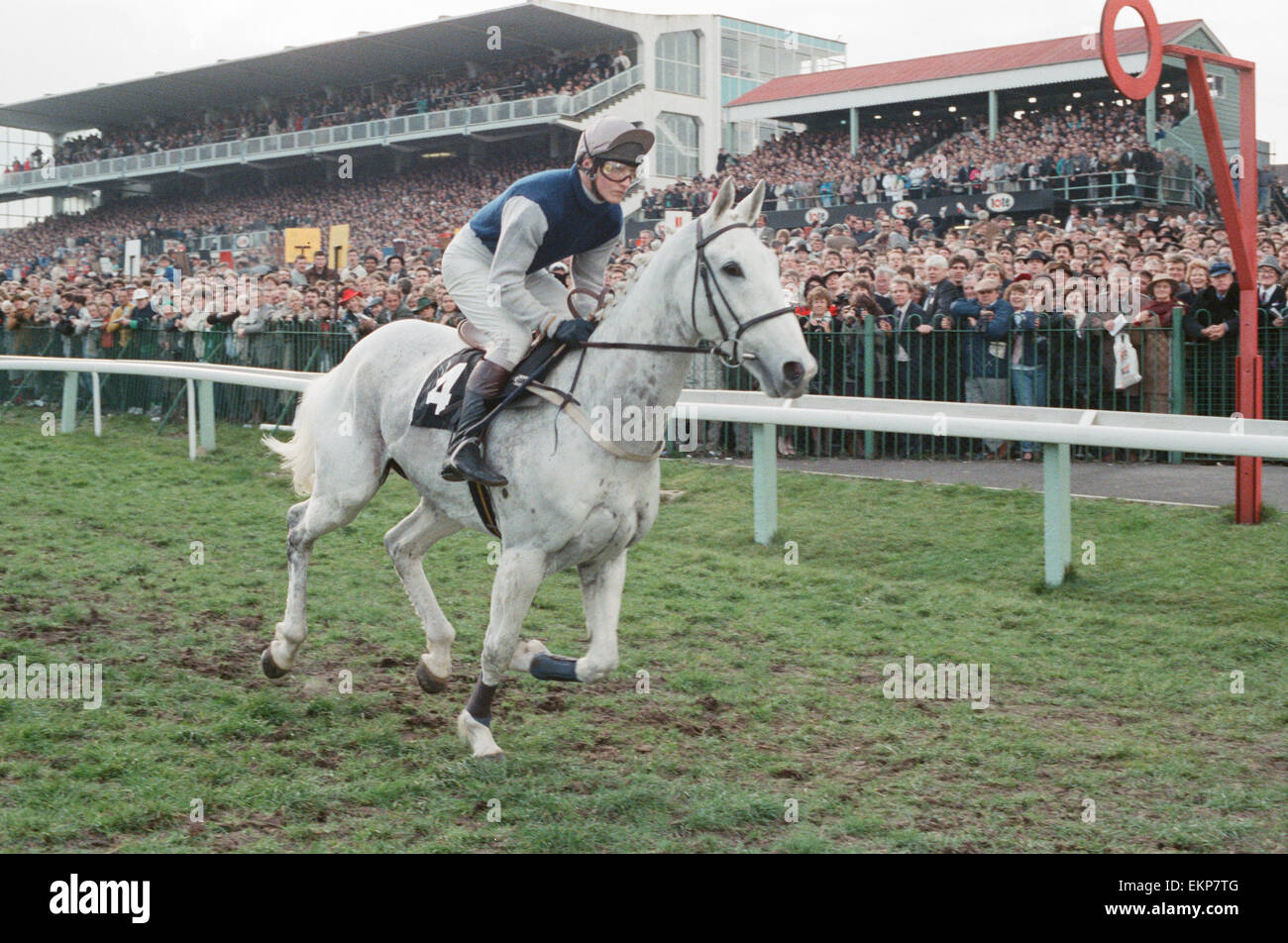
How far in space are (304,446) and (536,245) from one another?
1997 mm

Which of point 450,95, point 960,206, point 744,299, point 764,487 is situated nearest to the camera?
point 744,299

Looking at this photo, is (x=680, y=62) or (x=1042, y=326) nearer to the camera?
(x=1042, y=326)

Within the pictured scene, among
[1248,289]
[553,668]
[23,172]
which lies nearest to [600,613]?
[553,668]

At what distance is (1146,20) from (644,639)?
481 cm

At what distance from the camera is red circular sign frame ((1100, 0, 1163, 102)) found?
7113 mm

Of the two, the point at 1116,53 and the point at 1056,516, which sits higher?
the point at 1116,53

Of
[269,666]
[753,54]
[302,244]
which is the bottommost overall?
[269,666]

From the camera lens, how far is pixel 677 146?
134 ft

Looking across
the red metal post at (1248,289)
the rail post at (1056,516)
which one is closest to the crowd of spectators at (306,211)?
the red metal post at (1248,289)

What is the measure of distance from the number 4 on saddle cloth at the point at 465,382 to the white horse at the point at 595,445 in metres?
0.06

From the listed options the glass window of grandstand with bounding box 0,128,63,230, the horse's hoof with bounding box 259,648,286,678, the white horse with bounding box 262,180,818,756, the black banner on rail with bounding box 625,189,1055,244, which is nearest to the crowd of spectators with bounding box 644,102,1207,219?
the black banner on rail with bounding box 625,189,1055,244

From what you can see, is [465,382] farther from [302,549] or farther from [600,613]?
[302,549]

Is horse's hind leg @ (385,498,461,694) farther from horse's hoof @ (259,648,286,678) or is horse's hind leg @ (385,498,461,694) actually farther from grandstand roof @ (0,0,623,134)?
grandstand roof @ (0,0,623,134)

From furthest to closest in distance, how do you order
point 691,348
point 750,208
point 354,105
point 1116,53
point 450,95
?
point 354,105
point 450,95
point 1116,53
point 691,348
point 750,208
